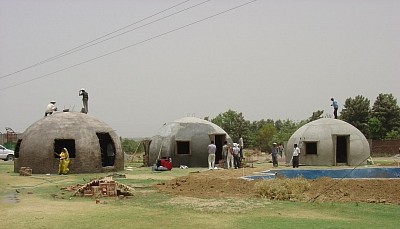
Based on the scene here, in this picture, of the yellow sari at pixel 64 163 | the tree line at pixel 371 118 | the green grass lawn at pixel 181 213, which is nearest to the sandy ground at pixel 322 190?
the green grass lawn at pixel 181 213

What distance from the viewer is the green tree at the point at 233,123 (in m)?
61.6

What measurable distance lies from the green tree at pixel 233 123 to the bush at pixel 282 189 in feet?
151

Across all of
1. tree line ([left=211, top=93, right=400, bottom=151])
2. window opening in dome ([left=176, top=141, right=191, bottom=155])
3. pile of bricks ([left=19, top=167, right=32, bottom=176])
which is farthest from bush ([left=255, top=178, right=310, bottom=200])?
tree line ([left=211, top=93, right=400, bottom=151])

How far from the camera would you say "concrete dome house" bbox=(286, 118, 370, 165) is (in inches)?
1185

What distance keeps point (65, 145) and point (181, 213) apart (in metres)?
17.0

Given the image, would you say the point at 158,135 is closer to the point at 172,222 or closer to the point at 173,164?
the point at 173,164

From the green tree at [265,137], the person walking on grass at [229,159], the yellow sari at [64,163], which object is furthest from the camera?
the green tree at [265,137]

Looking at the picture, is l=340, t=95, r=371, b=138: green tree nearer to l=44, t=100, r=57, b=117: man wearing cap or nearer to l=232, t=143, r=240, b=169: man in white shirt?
l=232, t=143, r=240, b=169: man in white shirt

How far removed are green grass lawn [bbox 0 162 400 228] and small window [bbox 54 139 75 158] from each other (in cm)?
1097

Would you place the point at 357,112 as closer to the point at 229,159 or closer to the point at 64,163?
the point at 229,159

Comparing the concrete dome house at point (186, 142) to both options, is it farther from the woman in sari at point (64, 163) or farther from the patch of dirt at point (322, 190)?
the patch of dirt at point (322, 190)

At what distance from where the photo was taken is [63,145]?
88.1 ft

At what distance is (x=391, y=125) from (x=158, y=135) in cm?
3007

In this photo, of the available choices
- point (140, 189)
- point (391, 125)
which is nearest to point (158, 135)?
point (140, 189)
